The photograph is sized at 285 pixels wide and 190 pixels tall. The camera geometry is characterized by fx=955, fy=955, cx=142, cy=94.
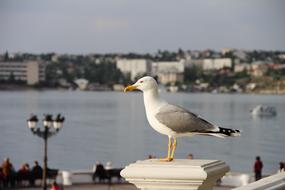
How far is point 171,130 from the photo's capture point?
481 centimetres

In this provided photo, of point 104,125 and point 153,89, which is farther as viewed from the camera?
point 104,125

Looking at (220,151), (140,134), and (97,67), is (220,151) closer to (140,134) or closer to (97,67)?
(140,134)

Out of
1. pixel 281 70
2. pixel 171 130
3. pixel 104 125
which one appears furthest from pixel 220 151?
pixel 281 70

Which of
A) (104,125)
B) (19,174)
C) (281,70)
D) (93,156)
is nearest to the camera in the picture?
(19,174)

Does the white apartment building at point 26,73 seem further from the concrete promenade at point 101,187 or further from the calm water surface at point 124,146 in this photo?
the concrete promenade at point 101,187

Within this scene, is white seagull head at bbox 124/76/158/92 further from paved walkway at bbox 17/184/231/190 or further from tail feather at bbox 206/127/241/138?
paved walkway at bbox 17/184/231/190

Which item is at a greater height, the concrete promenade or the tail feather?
the tail feather

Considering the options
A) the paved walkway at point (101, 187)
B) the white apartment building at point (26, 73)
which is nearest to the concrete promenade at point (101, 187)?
the paved walkway at point (101, 187)

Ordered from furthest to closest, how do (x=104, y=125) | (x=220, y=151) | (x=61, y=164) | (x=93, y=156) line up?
1. (x=104, y=125)
2. (x=220, y=151)
3. (x=93, y=156)
4. (x=61, y=164)

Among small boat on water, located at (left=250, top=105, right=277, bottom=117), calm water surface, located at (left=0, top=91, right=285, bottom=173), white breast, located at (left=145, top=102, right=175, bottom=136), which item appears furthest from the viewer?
small boat on water, located at (left=250, top=105, right=277, bottom=117)

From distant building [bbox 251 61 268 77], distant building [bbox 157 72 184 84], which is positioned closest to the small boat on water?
distant building [bbox 251 61 268 77]

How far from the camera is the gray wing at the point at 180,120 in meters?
4.76

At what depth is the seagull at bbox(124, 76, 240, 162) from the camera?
4758 mm

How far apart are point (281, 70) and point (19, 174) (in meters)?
171
